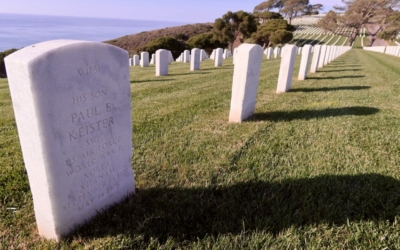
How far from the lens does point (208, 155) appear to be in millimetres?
3352

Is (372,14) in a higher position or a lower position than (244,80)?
higher

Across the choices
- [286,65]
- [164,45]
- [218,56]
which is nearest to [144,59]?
[218,56]

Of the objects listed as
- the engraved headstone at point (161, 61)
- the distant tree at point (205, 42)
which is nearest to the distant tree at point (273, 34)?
the distant tree at point (205, 42)

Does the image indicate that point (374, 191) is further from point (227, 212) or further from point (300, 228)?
point (227, 212)

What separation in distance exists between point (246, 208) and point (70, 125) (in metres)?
1.53

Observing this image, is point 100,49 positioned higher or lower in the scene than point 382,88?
higher

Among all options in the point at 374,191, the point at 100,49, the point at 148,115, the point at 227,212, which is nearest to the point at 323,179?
the point at 374,191

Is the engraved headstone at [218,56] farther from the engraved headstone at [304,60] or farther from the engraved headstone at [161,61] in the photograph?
the engraved headstone at [304,60]

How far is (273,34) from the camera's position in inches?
1476

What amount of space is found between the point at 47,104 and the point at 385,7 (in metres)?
57.0

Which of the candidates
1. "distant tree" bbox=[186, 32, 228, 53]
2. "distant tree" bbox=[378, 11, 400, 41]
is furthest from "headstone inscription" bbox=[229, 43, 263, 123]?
"distant tree" bbox=[378, 11, 400, 41]

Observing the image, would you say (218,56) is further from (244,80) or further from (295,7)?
(295,7)

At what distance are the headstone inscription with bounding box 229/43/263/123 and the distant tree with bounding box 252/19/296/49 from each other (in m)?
35.1

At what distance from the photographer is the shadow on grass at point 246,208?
203 centimetres
